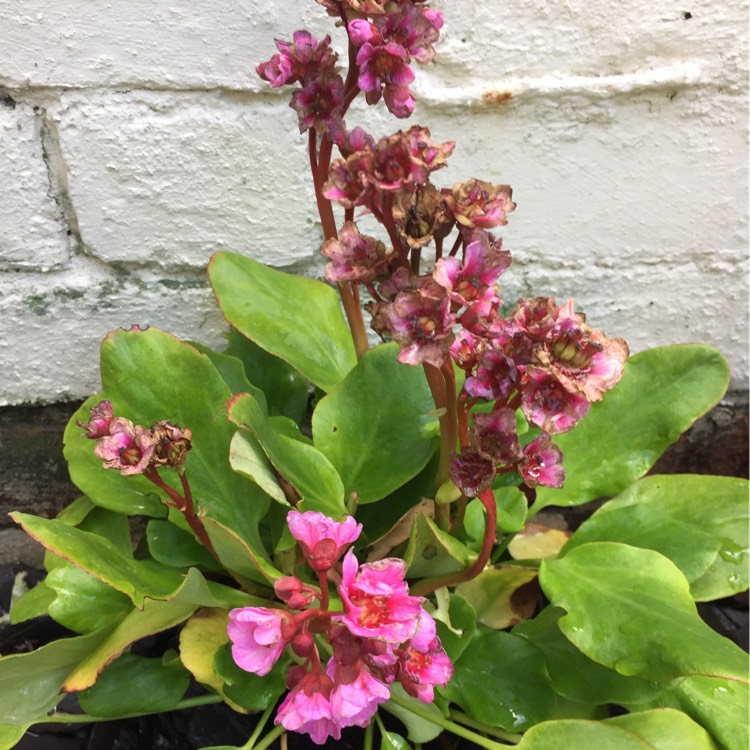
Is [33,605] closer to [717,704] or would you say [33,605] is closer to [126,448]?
[126,448]

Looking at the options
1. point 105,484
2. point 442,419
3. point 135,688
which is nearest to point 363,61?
point 442,419

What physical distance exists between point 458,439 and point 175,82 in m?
0.46

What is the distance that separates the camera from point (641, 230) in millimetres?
971

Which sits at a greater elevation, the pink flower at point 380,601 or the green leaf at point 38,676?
the pink flower at point 380,601

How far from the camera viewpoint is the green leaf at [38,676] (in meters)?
0.60

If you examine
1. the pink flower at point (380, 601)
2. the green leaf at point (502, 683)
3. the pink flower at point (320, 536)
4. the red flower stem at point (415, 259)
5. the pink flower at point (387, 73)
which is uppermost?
the pink flower at point (387, 73)

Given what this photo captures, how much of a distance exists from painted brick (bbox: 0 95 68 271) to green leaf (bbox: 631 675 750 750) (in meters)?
0.78

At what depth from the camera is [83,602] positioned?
0.69 m

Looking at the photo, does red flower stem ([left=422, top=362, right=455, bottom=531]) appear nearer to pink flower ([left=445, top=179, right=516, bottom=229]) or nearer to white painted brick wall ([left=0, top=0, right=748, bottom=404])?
pink flower ([left=445, top=179, right=516, bottom=229])

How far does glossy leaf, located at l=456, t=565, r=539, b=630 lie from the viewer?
788mm

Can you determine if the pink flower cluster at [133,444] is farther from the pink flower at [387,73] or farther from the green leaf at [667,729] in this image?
the green leaf at [667,729]

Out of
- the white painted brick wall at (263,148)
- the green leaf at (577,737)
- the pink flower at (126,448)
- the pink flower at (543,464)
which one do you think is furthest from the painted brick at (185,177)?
the green leaf at (577,737)

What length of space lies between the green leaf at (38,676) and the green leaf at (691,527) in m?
0.48

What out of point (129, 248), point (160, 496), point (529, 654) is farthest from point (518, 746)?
point (129, 248)
